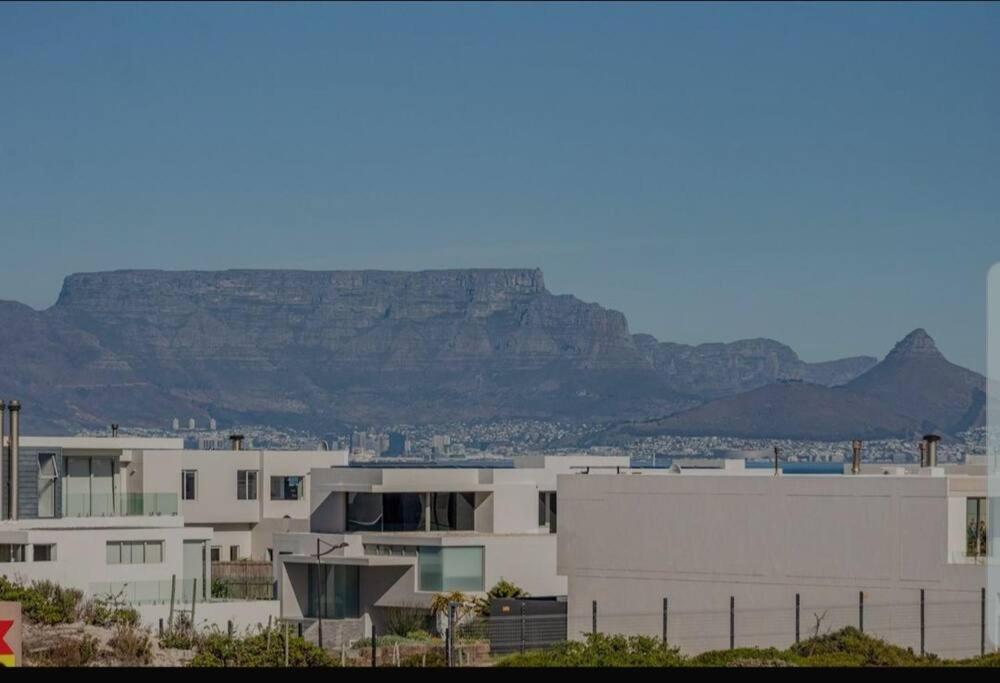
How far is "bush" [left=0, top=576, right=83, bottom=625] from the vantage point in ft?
84.1

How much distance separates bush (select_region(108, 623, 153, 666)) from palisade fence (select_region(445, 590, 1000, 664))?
3.75 meters

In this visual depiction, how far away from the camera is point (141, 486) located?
41.6 m

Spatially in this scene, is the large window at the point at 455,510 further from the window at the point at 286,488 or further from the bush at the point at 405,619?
the window at the point at 286,488

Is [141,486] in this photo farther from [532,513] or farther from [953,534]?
[953,534]

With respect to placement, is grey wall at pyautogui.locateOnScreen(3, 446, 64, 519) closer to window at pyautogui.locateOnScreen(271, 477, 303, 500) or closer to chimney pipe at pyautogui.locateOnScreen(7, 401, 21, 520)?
chimney pipe at pyautogui.locateOnScreen(7, 401, 21, 520)

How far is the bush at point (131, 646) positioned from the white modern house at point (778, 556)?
20.2ft

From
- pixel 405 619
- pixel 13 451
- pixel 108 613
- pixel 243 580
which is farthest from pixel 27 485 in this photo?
pixel 108 613

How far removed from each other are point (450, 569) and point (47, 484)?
7626 mm

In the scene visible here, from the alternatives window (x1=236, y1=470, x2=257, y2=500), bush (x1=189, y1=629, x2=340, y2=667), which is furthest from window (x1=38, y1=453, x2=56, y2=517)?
bush (x1=189, y1=629, x2=340, y2=667)

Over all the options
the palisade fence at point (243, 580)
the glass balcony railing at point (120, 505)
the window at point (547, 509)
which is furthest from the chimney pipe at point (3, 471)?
the window at point (547, 509)

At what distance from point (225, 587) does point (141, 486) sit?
766cm
